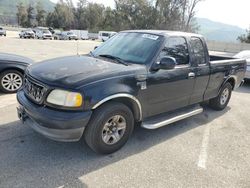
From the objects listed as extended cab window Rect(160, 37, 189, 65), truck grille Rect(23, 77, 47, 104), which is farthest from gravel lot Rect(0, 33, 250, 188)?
extended cab window Rect(160, 37, 189, 65)

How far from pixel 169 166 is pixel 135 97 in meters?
1.13

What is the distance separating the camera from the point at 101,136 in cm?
362

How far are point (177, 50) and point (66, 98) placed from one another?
7.74ft

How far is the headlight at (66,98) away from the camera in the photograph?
128 inches

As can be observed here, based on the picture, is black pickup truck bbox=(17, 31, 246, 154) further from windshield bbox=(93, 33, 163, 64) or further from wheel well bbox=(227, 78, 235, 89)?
wheel well bbox=(227, 78, 235, 89)

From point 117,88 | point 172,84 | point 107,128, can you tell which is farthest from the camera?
point 172,84

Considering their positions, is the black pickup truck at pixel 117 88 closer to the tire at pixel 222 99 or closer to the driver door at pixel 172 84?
the driver door at pixel 172 84

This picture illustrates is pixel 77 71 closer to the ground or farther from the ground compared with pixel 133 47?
closer to the ground

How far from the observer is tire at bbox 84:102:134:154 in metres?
3.47

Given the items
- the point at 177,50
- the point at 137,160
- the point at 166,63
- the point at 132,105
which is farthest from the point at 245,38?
the point at 137,160

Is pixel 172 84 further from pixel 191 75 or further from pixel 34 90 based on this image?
pixel 34 90

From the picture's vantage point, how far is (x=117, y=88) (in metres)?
3.54

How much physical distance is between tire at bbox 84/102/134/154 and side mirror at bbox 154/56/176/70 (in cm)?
89

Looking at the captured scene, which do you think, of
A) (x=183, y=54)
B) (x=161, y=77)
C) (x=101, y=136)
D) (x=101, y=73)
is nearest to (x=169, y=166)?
(x=101, y=136)
